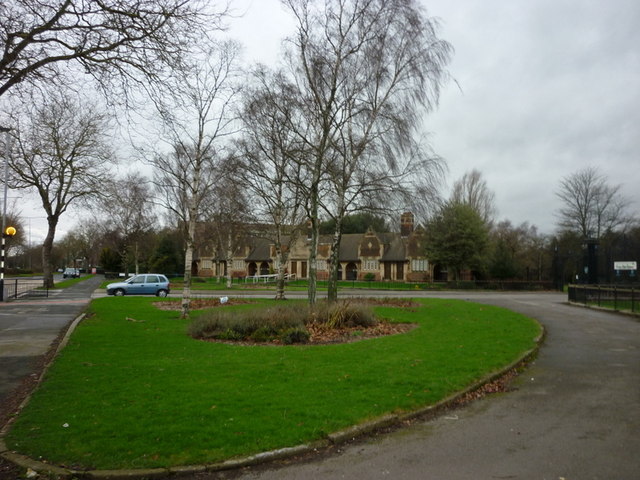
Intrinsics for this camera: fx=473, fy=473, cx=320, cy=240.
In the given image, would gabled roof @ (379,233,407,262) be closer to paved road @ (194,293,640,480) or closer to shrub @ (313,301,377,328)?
shrub @ (313,301,377,328)

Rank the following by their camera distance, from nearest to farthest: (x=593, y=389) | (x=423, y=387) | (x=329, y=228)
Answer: (x=423, y=387)
(x=593, y=389)
(x=329, y=228)

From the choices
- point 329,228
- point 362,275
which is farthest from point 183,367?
point 329,228

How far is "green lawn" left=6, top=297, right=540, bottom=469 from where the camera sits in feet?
17.3

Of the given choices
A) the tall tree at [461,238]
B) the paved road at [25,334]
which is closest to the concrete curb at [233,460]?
the paved road at [25,334]

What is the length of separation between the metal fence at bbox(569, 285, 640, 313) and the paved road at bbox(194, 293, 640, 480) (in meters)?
14.4

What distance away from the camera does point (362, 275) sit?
208 feet

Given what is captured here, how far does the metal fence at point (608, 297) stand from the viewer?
21.8 metres

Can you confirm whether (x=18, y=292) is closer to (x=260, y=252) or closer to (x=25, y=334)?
(x=25, y=334)

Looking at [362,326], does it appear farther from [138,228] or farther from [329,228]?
[329,228]

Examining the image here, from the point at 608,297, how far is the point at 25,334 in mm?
25289

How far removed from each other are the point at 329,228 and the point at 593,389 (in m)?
64.8

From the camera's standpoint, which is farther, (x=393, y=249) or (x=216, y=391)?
(x=393, y=249)

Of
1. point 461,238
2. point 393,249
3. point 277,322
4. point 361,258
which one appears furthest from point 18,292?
point 393,249

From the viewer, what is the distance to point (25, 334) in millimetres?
13711
